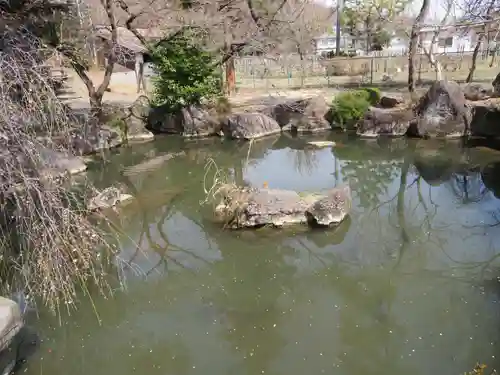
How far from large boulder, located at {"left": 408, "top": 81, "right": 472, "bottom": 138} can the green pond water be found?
3807 millimetres

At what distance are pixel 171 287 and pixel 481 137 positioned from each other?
10.7 metres

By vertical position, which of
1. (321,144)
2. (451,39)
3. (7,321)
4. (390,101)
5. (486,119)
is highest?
(451,39)

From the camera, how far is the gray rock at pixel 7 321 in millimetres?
3906

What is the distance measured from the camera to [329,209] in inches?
294

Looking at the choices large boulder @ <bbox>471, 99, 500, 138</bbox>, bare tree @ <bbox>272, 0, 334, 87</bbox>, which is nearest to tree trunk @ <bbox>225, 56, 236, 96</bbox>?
bare tree @ <bbox>272, 0, 334, 87</bbox>

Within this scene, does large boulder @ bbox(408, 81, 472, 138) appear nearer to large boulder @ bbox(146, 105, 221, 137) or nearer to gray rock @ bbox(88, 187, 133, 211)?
large boulder @ bbox(146, 105, 221, 137)

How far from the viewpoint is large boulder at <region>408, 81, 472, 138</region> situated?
13391mm

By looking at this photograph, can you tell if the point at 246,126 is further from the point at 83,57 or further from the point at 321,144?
the point at 83,57

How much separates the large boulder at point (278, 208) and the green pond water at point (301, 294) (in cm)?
23

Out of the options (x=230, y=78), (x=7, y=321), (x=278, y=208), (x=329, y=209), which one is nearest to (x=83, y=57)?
(x=230, y=78)

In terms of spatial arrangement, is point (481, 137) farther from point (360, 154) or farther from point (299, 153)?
point (299, 153)

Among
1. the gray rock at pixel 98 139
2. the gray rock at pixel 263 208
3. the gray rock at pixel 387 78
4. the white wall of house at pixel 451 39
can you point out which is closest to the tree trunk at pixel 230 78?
the gray rock at pixel 98 139

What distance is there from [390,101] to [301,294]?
11159 mm

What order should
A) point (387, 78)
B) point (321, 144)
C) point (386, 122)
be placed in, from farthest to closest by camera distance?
point (387, 78) < point (386, 122) < point (321, 144)
